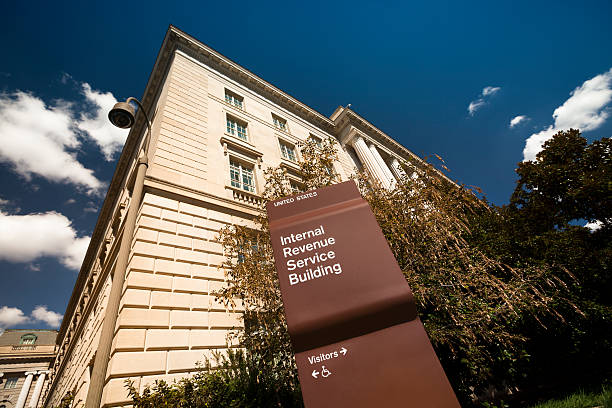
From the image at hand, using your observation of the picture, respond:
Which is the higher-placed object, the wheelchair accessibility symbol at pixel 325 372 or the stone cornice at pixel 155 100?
the stone cornice at pixel 155 100

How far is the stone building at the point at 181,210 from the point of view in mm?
6918

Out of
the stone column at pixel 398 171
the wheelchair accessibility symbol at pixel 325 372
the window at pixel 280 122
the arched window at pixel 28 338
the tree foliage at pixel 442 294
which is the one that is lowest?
the wheelchair accessibility symbol at pixel 325 372

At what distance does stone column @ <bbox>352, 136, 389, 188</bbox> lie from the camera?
22.7m

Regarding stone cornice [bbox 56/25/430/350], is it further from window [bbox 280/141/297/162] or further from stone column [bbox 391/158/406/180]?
window [bbox 280/141/297/162]

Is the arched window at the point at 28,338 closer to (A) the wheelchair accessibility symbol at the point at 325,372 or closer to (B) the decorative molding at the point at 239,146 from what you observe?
(B) the decorative molding at the point at 239,146

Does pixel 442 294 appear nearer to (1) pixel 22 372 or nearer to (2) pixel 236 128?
(2) pixel 236 128

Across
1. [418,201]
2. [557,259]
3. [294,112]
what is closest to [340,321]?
[418,201]

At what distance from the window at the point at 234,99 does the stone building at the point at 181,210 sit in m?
0.11

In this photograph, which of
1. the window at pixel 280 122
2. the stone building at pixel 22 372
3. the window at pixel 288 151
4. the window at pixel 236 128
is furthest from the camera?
the stone building at pixel 22 372

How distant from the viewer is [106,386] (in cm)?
610

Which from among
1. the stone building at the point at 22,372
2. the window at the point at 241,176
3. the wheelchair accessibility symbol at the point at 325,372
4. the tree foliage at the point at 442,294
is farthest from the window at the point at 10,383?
the wheelchair accessibility symbol at the point at 325,372

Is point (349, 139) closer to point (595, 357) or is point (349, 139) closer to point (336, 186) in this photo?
point (595, 357)

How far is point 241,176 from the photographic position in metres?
13.9

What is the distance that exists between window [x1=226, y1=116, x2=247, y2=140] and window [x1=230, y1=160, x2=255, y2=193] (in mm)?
2522
